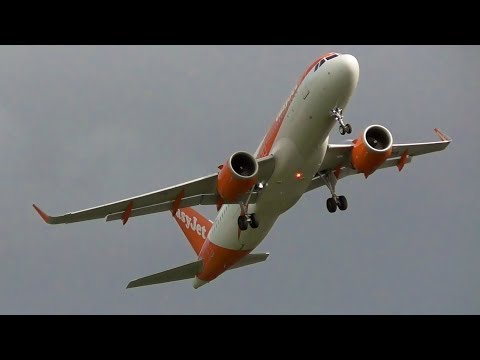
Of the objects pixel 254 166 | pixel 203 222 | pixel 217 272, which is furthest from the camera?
pixel 203 222

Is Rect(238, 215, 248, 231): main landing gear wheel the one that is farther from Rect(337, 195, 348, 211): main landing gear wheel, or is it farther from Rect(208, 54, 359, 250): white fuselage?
Rect(337, 195, 348, 211): main landing gear wheel

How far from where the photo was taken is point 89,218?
40750mm

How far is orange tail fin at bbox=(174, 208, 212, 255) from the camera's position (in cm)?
5116

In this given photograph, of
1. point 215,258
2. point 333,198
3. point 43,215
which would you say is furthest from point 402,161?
point 43,215

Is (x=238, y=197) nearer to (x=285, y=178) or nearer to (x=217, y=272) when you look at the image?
(x=285, y=178)

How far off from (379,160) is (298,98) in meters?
5.30

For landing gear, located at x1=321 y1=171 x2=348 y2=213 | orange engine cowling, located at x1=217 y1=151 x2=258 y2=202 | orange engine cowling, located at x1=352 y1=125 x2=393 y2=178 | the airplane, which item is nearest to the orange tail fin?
the airplane

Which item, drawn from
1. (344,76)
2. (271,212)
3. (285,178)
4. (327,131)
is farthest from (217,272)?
(344,76)

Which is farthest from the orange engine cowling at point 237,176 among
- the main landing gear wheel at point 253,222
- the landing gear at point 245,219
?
the main landing gear wheel at point 253,222

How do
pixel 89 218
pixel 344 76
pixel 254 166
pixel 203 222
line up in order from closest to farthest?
pixel 344 76, pixel 254 166, pixel 89 218, pixel 203 222

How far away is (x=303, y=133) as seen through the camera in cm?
3684

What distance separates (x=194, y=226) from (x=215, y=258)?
6721 millimetres

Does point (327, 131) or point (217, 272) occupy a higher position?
point (327, 131)

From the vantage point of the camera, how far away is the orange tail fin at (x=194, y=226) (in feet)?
168
